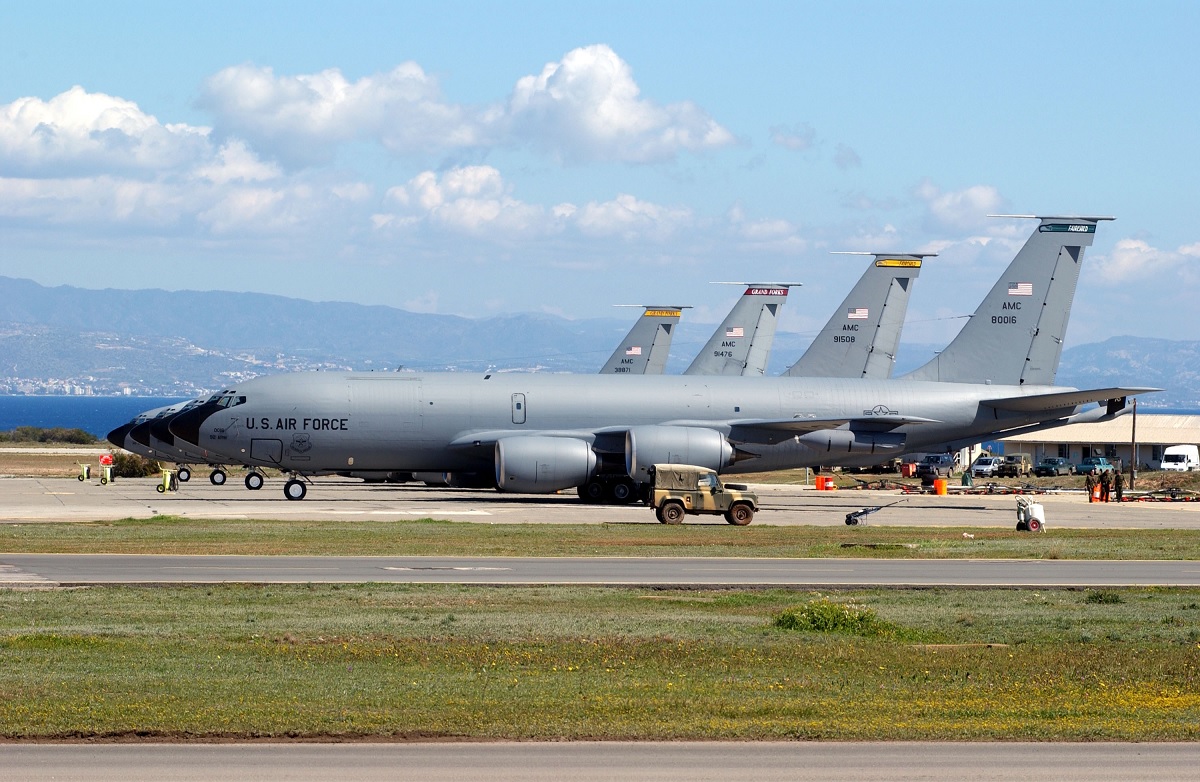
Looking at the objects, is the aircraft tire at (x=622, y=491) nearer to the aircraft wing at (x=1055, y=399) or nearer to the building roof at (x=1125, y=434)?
the aircraft wing at (x=1055, y=399)

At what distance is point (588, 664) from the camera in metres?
18.6

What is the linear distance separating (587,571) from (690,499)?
1627cm

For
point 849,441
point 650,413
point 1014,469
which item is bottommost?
point 1014,469

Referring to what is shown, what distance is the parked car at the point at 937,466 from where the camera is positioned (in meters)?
101

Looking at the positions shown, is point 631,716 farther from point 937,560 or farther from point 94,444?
point 94,444

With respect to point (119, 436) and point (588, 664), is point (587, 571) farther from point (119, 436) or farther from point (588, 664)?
point (119, 436)

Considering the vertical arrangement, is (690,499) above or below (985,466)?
below

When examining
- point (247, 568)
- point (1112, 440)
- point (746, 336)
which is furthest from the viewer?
point (1112, 440)

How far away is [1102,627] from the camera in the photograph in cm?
2245

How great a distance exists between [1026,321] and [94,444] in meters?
108

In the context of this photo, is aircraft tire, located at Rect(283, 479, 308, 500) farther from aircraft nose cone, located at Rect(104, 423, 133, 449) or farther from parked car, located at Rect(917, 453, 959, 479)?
parked car, located at Rect(917, 453, 959, 479)

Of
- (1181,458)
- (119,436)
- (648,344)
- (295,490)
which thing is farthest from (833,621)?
(1181,458)

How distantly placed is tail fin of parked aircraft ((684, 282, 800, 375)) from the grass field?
5536 cm

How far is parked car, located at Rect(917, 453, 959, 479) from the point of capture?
333ft
